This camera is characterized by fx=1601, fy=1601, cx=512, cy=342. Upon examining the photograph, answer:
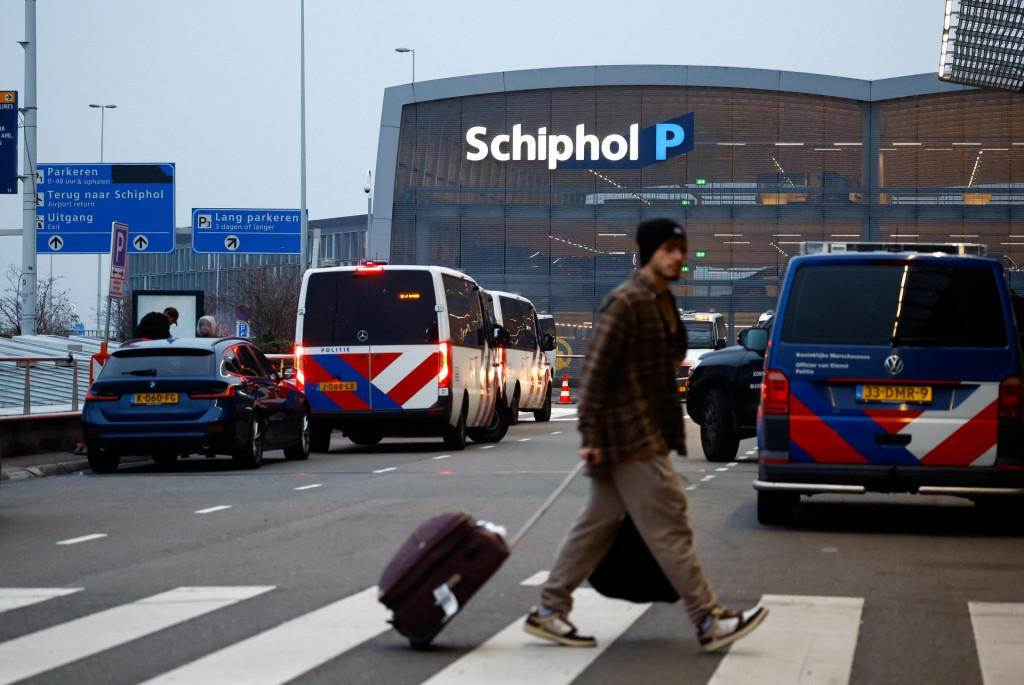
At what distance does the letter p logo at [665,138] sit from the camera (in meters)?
58.4

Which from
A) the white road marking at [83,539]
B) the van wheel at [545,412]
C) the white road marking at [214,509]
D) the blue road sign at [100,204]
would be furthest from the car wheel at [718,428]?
the blue road sign at [100,204]

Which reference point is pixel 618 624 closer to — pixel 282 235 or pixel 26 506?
pixel 26 506

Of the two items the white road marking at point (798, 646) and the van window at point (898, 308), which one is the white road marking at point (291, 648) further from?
the van window at point (898, 308)

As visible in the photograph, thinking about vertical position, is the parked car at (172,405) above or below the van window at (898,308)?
below

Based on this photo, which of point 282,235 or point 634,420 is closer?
point 634,420

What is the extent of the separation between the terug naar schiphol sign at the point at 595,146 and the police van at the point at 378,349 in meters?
37.8

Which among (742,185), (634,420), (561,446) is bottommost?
A: (561,446)

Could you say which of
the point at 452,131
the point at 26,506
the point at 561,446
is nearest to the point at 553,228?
the point at 452,131

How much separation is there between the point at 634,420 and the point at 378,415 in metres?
14.4

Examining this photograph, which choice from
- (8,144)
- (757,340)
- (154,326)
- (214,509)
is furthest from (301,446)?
(8,144)

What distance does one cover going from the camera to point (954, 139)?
5772cm

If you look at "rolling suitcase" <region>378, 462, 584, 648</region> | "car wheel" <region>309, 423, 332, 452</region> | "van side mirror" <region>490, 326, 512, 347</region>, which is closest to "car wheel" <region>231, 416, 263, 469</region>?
"car wheel" <region>309, 423, 332, 452</region>

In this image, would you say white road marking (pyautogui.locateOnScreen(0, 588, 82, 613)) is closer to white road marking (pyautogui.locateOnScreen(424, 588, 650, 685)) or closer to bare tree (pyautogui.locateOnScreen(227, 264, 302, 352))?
white road marking (pyautogui.locateOnScreen(424, 588, 650, 685))

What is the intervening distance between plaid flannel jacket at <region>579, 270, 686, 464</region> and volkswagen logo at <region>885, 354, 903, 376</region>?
468 centimetres
